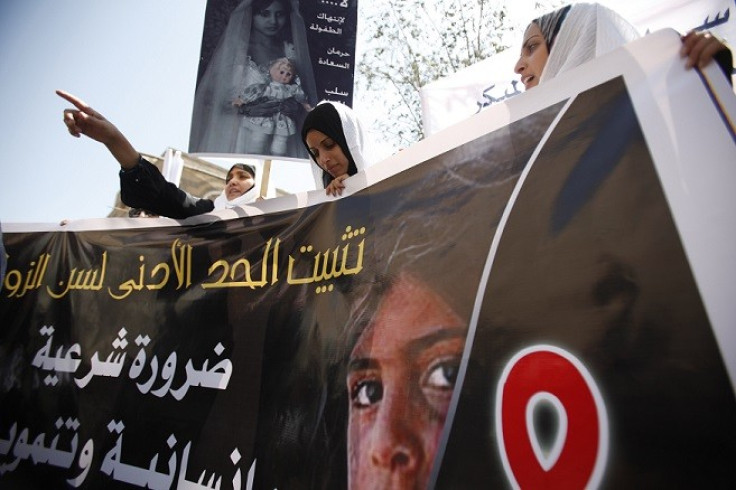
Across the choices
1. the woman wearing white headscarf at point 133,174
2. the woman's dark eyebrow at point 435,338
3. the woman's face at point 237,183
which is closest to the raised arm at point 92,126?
the woman wearing white headscarf at point 133,174

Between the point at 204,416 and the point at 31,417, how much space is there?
74 cm

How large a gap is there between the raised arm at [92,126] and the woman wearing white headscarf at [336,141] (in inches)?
25.5

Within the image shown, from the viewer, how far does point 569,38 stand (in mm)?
1254

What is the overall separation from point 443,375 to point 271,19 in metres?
3.28

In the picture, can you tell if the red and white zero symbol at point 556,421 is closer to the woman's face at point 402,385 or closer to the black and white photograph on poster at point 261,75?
the woman's face at point 402,385

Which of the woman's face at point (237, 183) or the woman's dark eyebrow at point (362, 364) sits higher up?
the woman's face at point (237, 183)

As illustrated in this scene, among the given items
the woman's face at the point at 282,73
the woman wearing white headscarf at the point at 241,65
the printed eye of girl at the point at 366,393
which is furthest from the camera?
the woman's face at the point at 282,73

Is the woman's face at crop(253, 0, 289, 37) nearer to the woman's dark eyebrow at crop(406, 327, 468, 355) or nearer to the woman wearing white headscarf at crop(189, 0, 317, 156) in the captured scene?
the woman wearing white headscarf at crop(189, 0, 317, 156)

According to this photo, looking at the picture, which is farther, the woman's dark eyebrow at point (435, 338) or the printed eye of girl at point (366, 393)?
the printed eye of girl at point (366, 393)

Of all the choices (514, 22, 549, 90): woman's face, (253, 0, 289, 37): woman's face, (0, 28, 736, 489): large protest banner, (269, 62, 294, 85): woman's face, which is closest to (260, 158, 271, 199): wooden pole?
(269, 62, 294, 85): woman's face

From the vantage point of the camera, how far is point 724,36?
91.7 inches

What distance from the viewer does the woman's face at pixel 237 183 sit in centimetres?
304

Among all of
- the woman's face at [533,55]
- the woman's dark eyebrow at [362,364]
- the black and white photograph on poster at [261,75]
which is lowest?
the woman's dark eyebrow at [362,364]

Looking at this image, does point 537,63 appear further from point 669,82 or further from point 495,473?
point 495,473
